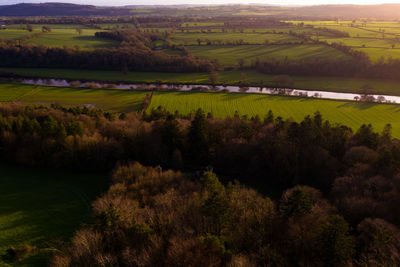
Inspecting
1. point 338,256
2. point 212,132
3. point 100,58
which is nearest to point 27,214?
point 212,132

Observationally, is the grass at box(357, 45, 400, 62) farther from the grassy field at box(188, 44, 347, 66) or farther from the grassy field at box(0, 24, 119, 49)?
the grassy field at box(0, 24, 119, 49)

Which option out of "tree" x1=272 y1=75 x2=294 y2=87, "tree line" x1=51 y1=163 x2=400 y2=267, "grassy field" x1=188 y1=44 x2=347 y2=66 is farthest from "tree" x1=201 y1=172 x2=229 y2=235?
"grassy field" x1=188 y1=44 x2=347 y2=66

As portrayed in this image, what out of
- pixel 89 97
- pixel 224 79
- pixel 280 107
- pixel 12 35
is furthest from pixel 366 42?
pixel 12 35

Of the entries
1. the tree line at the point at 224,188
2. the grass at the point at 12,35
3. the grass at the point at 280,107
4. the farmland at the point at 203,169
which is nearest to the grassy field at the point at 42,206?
the farmland at the point at 203,169

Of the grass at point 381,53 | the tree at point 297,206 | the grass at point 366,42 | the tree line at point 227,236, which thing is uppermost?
the grass at point 366,42

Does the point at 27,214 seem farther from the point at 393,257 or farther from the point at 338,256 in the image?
the point at 393,257

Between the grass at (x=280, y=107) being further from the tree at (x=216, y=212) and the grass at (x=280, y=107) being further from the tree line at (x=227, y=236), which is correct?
the tree at (x=216, y=212)
